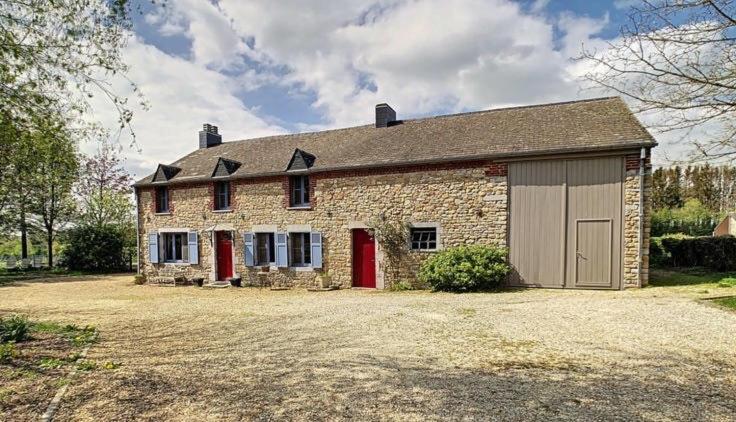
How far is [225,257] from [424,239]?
8258 millimetres

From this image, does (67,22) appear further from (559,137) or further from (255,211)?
(559,137)

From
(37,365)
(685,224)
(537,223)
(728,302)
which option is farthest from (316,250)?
(685,224)

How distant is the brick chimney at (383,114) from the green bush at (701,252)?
37.6ft

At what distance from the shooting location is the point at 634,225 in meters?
10.4

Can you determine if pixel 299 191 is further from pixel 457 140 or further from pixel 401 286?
pixel 457 140

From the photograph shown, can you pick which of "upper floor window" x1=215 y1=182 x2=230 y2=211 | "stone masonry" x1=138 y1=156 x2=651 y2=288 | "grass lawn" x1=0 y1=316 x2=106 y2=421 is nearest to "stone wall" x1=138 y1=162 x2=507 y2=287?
"stone masonry" x1=138 y1=156 x2=651 y2=288

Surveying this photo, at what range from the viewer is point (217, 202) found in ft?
53.4

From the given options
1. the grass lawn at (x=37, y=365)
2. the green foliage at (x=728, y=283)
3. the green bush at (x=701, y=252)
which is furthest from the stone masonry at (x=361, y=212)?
the grass lawn at (x=37, y=365)

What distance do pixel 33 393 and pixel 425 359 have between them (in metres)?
4.41

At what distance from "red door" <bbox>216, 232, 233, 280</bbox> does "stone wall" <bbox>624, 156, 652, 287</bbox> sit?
1339 centimetres

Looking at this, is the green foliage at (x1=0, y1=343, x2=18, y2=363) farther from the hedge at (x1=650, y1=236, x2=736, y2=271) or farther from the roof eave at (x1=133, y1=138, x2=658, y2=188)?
the hedge at (x1=650, y1=236, x2=736, y2=271)

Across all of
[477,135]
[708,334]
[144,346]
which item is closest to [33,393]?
[144,346]

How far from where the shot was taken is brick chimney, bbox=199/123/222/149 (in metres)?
20.0

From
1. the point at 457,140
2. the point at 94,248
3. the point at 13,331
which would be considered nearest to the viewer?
the point at 13,331
